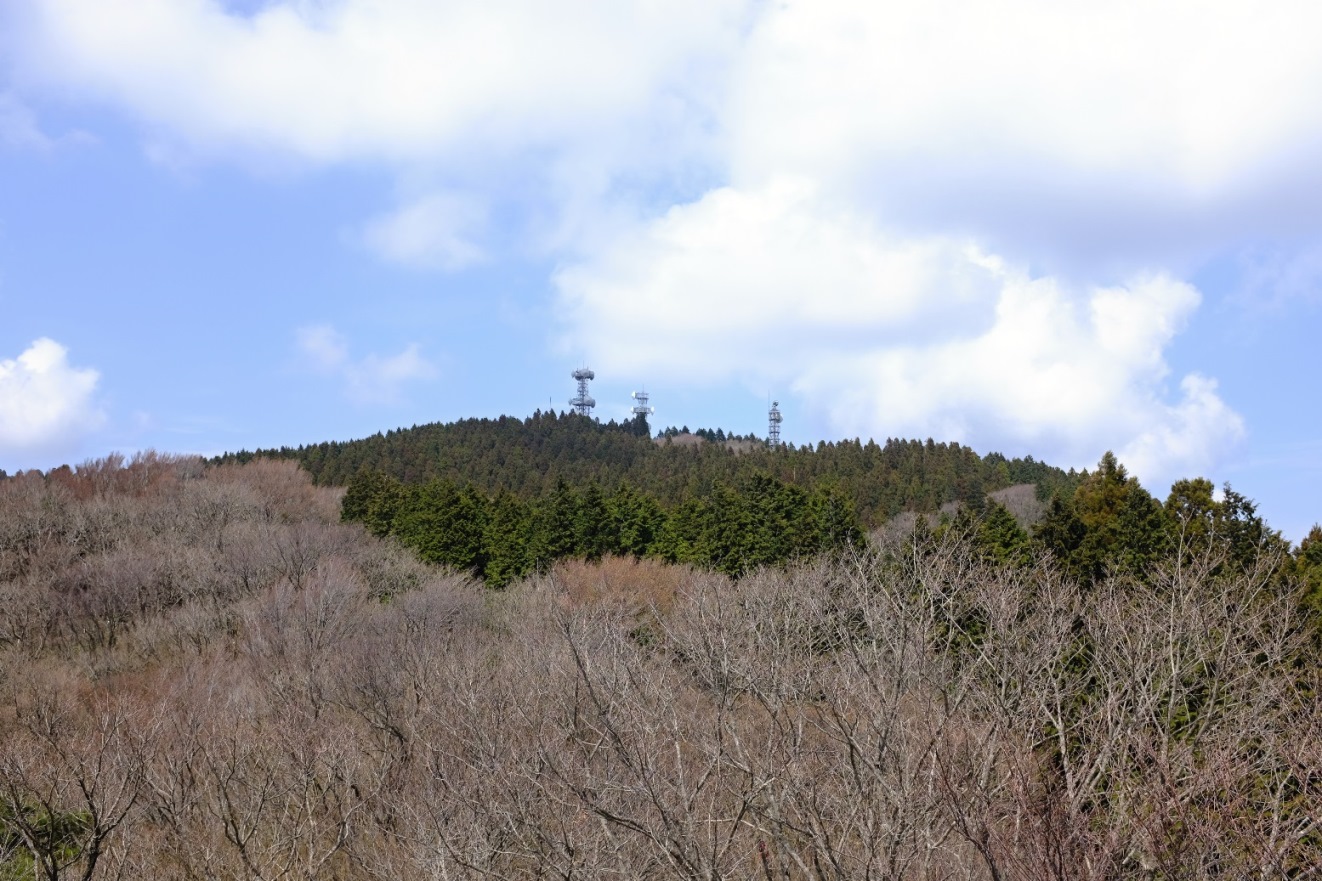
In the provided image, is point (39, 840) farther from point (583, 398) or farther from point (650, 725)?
point (583, 398)

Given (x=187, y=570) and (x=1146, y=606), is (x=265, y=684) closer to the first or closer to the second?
(x=187, y=570)

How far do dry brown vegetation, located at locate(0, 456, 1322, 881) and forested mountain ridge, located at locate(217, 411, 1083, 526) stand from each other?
25633mm

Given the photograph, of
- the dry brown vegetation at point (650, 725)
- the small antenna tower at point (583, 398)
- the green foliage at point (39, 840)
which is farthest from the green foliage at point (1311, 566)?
the small antenna tower at point (583, 398)

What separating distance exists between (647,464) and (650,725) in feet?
262

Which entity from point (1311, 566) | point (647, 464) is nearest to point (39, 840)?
point (1311, 566)

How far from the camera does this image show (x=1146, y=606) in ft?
70.9

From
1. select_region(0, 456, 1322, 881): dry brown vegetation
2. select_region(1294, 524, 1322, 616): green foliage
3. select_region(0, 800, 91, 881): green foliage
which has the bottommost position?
select_region(0, 800, 91, 881): green foliage

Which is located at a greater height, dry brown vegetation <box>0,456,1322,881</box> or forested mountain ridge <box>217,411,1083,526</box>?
forested mountain ridge <box>217,411,1083,526</box>

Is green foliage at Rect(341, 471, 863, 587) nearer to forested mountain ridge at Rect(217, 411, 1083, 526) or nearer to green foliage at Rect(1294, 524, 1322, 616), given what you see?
forested mountain ridge at Rect(217, 411, 1083, 526)

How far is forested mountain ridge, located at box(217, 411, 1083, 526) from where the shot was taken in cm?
7406

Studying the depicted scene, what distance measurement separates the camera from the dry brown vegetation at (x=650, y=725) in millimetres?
11828

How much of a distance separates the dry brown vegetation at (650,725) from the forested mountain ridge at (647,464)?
84.1 ft

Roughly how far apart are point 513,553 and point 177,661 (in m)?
22.7

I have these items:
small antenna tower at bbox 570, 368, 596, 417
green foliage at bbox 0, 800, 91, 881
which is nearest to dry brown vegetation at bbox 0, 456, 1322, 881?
green foliage at bbox 0, 800, 91, 881
